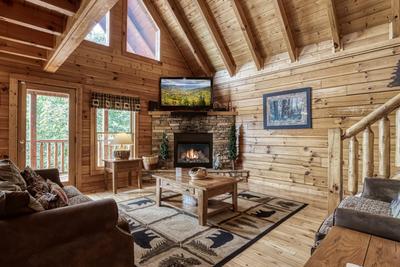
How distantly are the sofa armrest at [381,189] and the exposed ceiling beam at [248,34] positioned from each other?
3.39 metres

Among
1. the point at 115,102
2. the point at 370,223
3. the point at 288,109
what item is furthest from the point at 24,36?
the point at 288,109

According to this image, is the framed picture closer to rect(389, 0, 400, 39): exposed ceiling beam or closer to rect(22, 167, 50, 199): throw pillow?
rect(389, 0, 400, 39): exposed ceiling beam

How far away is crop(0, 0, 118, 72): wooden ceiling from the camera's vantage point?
208 centimetres

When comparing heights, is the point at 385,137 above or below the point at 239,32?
below

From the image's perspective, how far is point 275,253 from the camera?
2.21 m

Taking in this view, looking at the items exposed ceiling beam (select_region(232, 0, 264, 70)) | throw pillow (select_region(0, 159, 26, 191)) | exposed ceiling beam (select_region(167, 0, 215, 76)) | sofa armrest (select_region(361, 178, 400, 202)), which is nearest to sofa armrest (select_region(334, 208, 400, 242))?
sofa armrest (select_region(361, 178, 400, 202))

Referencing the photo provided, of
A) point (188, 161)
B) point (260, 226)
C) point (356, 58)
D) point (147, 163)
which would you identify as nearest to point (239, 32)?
point (356, 58)

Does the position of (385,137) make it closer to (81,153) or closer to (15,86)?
(81,153)

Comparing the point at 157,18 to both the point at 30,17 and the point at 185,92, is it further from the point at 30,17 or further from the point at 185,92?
the point at 30,17

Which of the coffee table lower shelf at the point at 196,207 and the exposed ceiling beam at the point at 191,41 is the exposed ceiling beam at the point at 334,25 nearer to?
the exposed ceiling beam at the point at 191,41

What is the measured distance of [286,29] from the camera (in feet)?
13.2

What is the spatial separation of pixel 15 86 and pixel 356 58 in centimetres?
562

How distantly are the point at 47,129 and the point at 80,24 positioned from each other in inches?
102

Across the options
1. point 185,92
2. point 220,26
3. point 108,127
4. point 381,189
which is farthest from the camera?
point 185,92
